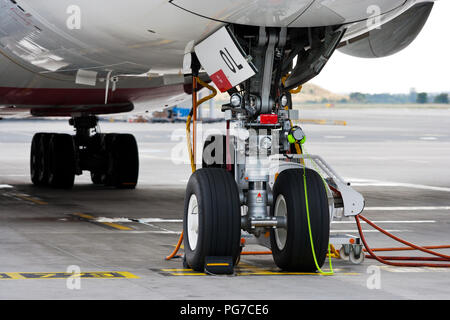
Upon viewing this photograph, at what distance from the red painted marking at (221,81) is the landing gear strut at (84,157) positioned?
27.7 feet

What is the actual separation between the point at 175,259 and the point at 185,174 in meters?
12.2

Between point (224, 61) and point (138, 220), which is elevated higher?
point (224, 61)

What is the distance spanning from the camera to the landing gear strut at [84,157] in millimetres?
Answer: 17125

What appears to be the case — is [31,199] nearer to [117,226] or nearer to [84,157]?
[84,157]

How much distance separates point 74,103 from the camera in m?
15.3

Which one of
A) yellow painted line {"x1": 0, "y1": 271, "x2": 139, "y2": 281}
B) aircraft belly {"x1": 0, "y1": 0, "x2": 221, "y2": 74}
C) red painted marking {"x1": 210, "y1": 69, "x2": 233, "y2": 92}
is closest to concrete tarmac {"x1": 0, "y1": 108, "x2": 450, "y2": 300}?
yellow painted line {"x1": 0, "y1": 271, "x2": 139, "y2": 281}

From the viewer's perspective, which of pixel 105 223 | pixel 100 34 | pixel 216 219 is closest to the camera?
pixel 216 219

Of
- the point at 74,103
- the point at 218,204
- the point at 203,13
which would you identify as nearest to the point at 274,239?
the point at 218,204

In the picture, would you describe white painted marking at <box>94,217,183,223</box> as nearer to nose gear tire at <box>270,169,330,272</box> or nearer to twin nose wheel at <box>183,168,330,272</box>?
twin nose wheel at <box>183,168,330,272</box>

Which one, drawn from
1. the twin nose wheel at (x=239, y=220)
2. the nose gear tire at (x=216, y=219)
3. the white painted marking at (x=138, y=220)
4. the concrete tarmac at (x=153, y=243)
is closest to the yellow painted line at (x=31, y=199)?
the concrete tarmac at (x=153, y=243)

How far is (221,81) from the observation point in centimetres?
895

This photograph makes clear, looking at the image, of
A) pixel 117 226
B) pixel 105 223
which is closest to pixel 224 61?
pixel 117 226

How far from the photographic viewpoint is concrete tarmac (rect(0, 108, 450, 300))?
749 centimetres

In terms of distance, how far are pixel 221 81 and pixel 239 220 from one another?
144cm
